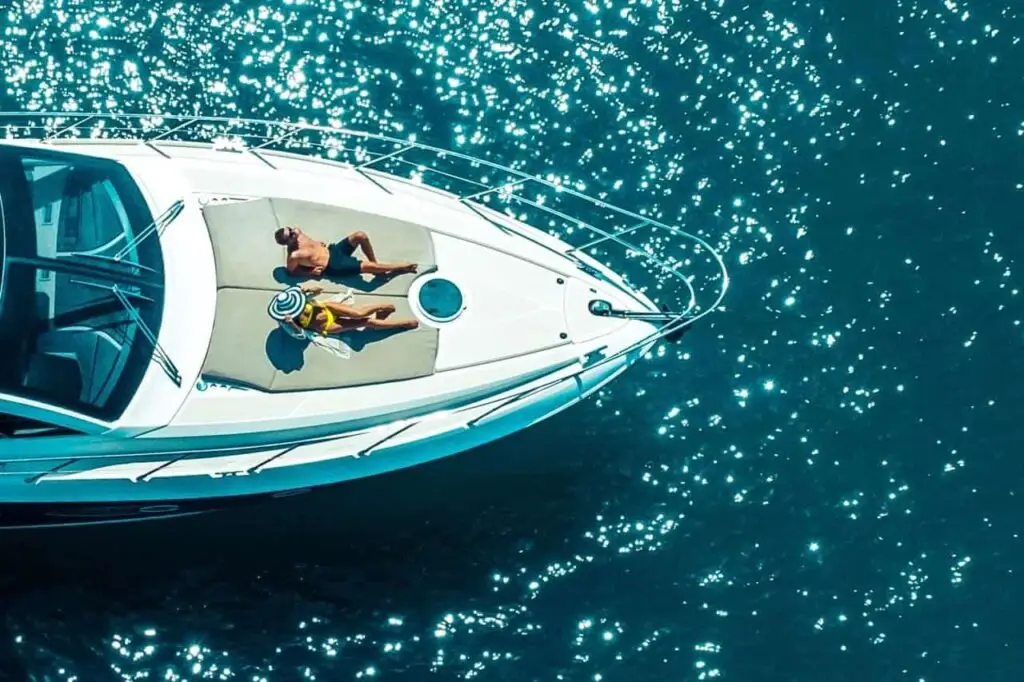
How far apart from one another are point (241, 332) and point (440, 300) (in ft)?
7.88

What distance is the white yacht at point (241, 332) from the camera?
10.4 m

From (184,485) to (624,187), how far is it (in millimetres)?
7658

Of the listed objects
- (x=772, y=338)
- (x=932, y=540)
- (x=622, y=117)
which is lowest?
(x=932, y=540)

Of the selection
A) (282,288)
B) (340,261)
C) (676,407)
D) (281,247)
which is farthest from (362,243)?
(676,407)

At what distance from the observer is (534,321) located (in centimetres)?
1187

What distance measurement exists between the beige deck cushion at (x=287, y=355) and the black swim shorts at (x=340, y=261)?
37 cm

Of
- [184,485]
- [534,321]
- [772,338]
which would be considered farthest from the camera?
[772,338]

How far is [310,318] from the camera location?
1088 cm

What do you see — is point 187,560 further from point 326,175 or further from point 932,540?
point 932,540

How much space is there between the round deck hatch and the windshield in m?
3.09

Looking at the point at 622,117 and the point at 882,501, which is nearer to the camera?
the point at 882,501

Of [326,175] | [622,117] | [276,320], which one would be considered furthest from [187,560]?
[622,117]

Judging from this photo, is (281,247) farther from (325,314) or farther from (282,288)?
(325,314)

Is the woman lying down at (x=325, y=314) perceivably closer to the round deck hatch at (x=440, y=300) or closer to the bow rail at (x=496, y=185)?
the round deck hatch at (x=440, y=300)
